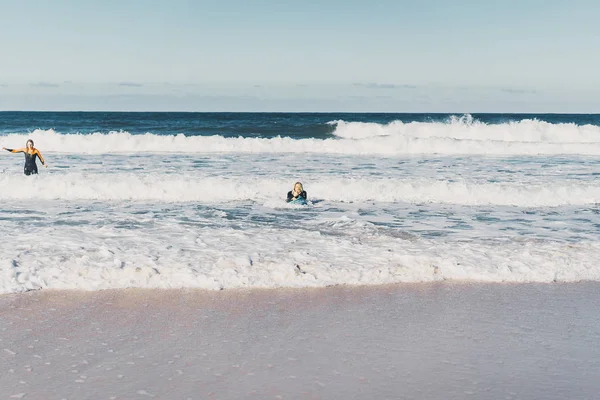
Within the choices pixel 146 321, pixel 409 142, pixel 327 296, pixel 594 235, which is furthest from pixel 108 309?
pixel 409 142

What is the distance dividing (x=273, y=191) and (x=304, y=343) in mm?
10035

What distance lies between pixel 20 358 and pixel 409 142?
27.0 meters

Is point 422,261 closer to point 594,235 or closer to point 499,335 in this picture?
point 499,335

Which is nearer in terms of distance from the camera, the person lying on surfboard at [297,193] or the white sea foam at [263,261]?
the white sea foam at [263,261]

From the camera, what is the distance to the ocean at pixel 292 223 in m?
6.79

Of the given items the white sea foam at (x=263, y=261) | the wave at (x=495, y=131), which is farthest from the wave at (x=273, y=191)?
the wave at (x=495, y=131)

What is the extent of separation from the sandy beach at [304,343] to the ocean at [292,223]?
532 millimetres

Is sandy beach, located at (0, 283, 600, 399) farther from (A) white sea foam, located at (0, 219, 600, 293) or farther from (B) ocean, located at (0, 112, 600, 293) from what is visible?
(B) ocean, located at (0, 112, 600, 293)

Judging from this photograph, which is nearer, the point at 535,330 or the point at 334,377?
the point at 334,377

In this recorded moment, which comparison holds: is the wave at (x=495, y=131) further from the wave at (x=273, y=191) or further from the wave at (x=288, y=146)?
the wave at (x=273, y=191)

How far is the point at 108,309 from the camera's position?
5.51m

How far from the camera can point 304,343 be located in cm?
472

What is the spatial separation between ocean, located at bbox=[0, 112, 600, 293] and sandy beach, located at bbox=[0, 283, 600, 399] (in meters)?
0.53

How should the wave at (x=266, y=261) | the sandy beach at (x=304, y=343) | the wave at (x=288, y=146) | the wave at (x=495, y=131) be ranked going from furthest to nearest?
the wave at (x=495, y=131), the wave at (x=288, y=146), the wave at (x=266, y=261), the sandy beach at (x=304, y=343)
